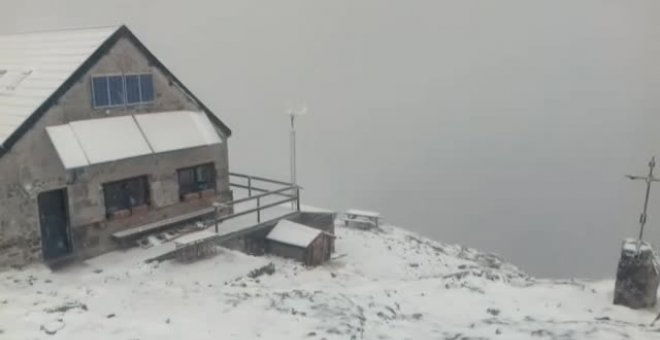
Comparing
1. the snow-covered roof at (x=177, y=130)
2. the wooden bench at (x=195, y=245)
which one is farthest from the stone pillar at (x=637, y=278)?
the snow-covered roof at (x=177, y=130)

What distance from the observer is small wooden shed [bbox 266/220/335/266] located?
70.2 feet

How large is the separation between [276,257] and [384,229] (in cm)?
1015

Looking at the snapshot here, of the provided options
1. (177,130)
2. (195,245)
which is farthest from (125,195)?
(195,245)

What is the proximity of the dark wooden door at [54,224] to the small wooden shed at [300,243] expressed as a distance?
6.96 metres

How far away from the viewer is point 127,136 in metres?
19.8

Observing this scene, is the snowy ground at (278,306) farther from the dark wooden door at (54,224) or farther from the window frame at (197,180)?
the window frame at (197,180)

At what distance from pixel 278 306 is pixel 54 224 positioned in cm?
954

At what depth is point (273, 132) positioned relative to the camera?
80.9 m

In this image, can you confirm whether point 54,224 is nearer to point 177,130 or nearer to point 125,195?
point 125,195

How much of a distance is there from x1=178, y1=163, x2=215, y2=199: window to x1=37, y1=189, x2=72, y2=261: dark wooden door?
4.34 metres

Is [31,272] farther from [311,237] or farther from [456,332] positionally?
[456,332]

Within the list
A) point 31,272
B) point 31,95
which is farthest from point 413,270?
point 31,95

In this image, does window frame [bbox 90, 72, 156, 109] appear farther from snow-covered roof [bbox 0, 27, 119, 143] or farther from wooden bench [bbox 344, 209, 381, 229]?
wooden bench [bbox 344, 209, 381, 229]

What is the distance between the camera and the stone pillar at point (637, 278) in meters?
13.4
